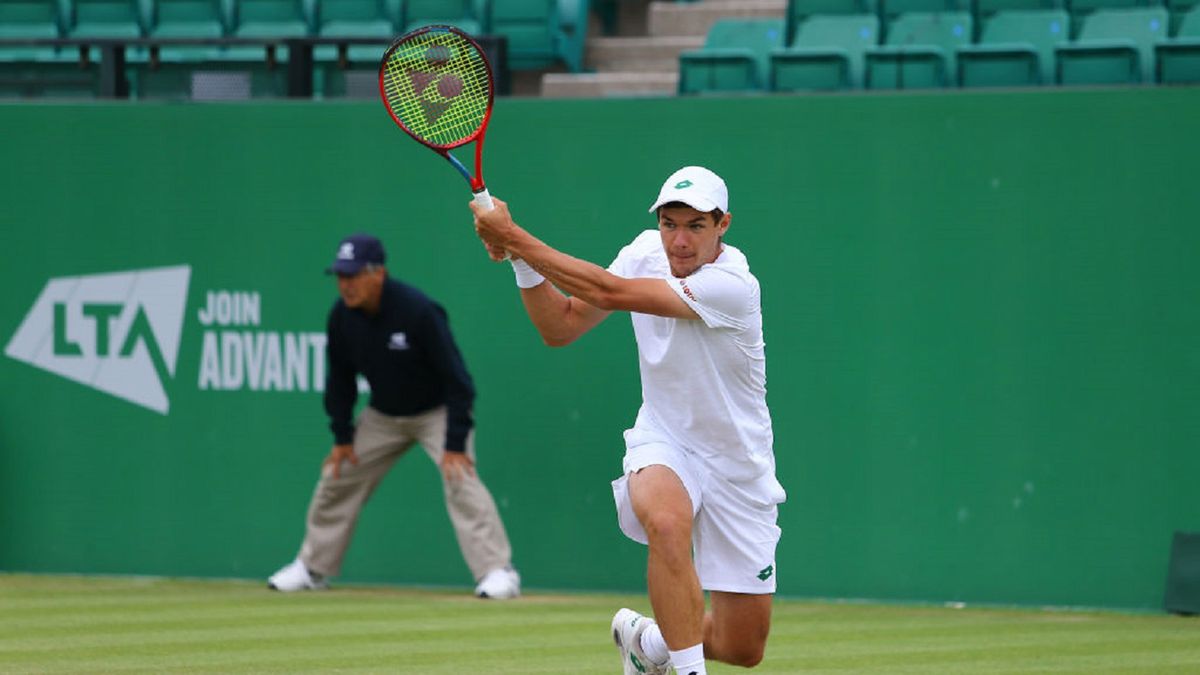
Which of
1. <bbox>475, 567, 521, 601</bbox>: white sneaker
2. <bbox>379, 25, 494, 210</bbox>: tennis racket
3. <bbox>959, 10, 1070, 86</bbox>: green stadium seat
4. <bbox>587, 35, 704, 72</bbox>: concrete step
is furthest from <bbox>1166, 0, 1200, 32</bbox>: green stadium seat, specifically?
<bbox>379, 25, 494, 210</bbox>: tennis racket

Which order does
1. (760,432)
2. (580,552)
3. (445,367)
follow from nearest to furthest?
(760,432), (445,367), (580,552)

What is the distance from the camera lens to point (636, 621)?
639 centimetres

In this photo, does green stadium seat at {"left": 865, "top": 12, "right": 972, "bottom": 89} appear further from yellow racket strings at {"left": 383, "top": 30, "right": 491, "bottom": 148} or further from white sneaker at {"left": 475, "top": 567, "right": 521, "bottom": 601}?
yellow racket strings at {"left": 383, "top": 30, "right": 491, "bottom": 148}

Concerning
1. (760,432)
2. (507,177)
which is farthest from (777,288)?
(760,432)

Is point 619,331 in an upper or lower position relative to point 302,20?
lower

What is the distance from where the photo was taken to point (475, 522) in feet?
32.8

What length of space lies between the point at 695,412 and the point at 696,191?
2.32ft

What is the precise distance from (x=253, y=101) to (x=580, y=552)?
314 centimetres

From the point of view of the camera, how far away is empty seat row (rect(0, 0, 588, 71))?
46.9 ft

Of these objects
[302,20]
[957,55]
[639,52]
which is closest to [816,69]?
[957,55]

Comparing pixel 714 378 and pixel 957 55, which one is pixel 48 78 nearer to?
pixel 957 55

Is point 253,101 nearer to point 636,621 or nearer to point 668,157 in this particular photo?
point 668,157

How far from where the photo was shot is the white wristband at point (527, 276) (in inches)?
239

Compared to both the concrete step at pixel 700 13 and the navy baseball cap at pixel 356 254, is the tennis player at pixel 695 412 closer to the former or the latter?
the navy baseball cap at pixel 356 254
